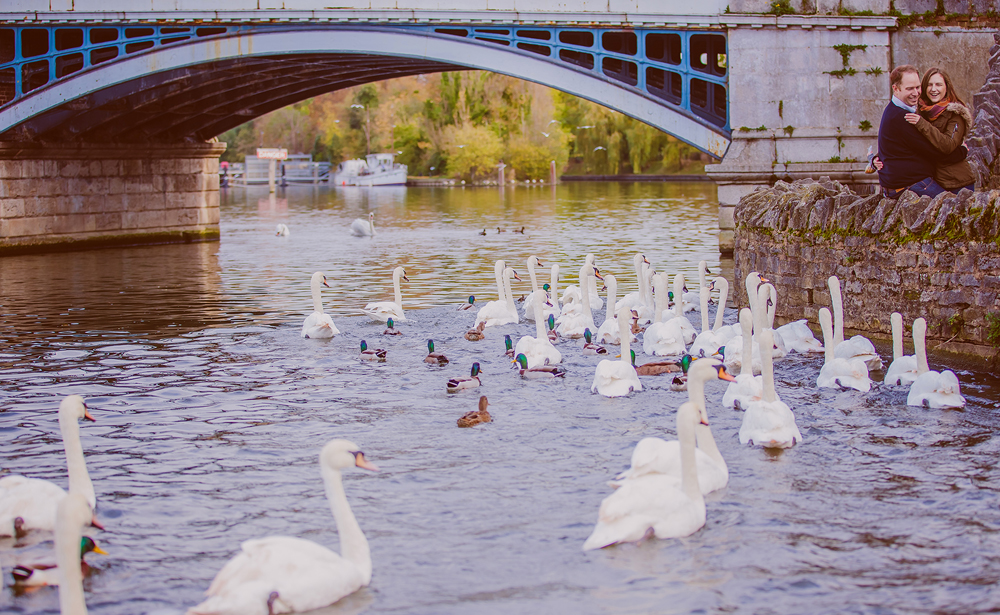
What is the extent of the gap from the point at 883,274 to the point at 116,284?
47.9ft

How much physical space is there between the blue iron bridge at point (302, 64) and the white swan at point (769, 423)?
1437 centimetres

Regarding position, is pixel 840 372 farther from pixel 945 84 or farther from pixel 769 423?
pixel 945 84

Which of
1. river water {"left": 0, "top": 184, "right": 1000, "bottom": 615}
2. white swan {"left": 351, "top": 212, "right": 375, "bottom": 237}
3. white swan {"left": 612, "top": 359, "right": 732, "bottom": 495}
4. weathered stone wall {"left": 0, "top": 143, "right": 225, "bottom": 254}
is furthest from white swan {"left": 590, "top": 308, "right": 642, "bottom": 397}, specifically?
white swan {"left": 351, "top": 212, "right": 375, "bottom": 237}

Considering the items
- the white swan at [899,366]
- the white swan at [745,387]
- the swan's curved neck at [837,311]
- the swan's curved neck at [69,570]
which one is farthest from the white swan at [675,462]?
the swan's curved neck at [837,311]

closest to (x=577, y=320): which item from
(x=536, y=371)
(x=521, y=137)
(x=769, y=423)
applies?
(x=536, y=371)

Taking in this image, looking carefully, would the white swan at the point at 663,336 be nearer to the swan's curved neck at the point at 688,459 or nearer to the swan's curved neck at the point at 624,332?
the swan's curved neck at the point at 624,332

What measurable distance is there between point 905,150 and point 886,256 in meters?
1.17

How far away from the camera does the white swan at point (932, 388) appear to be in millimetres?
8773

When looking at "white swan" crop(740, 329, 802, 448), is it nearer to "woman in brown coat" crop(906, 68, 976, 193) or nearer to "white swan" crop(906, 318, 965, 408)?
"white swan" crop(906, 318, 965, 408)

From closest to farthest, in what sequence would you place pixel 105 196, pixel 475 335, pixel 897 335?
pixel 897 335 < pixel 475 335 < pixel 105 196

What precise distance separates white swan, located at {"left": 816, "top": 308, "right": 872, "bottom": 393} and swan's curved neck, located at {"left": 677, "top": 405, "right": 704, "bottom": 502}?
378 cm

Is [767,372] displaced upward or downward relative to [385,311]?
downward

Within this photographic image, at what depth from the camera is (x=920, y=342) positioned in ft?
29.7

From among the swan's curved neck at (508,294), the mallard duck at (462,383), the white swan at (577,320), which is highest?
the swan's curved neck at (508,294)
